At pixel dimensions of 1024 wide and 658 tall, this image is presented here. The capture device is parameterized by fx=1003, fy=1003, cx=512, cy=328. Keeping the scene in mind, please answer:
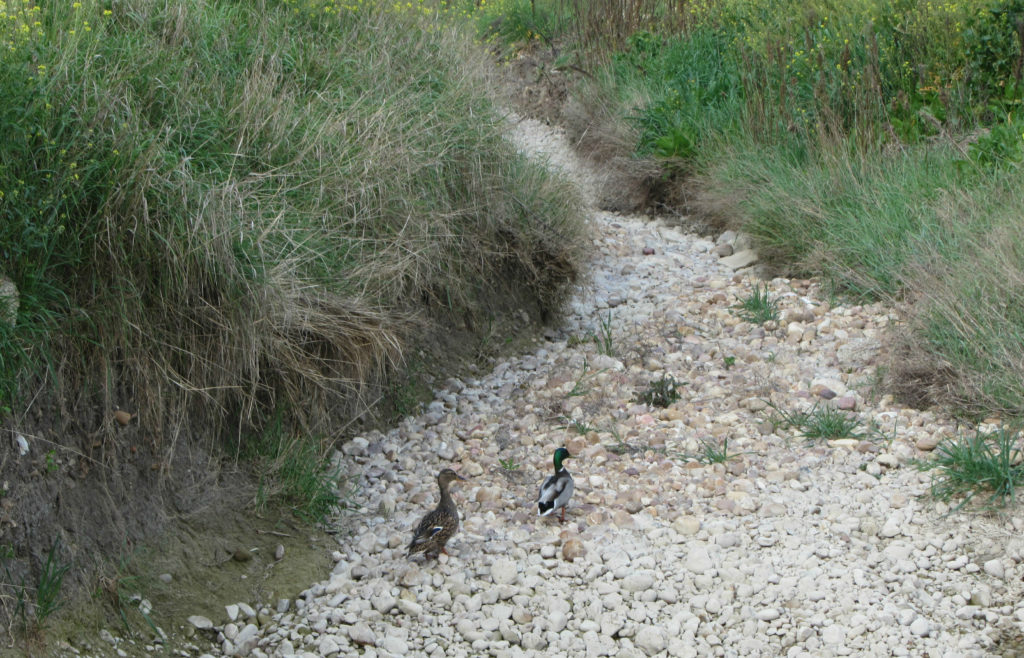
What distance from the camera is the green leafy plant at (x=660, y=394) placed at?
212 inches

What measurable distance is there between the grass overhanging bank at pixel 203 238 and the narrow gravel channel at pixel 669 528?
2.01 ft

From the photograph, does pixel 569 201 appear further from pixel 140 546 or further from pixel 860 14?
pixel 140 546

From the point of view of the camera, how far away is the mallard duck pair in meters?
4.04

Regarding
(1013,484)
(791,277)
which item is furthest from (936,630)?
(791,277)

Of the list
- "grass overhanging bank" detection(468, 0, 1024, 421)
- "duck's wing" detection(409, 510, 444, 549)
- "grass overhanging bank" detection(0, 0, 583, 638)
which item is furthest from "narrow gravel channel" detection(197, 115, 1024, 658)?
"grass overhanging bank" detection(0, 0, 583, 638)

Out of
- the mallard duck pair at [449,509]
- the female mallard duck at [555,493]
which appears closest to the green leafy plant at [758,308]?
the mallard duck pair at [449,509]

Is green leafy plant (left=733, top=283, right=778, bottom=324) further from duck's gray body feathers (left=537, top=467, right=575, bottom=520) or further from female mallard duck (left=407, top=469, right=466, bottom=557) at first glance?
female mallard duck (left=407, top=469, right=466, bottom=557)

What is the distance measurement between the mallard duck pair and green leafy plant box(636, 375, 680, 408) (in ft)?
3.14

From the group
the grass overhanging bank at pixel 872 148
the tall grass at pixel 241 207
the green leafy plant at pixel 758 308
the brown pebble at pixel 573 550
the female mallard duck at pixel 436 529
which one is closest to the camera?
the tall grass at pixel 241 207

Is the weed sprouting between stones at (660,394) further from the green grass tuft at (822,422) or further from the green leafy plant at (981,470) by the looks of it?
the green leafy plant at (981,470)

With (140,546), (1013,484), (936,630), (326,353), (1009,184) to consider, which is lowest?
(140,546)

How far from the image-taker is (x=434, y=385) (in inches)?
218

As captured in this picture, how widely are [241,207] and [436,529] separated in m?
1.58

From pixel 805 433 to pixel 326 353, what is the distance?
7.68 feet
